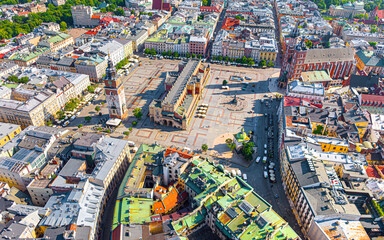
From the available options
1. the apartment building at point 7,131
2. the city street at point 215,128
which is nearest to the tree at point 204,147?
the city street at point 215,128

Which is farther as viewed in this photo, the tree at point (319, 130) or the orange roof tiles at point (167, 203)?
the tree at point (319, 130)

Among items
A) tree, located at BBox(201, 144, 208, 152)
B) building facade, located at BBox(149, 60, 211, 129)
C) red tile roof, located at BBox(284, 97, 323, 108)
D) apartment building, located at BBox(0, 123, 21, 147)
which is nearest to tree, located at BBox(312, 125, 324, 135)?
red tile roof, located at BBox(284, 97, 323, 108)

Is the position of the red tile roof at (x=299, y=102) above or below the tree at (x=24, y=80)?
above

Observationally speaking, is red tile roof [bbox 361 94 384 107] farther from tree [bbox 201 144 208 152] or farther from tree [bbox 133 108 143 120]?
tree [bbox 133 108 143 120]

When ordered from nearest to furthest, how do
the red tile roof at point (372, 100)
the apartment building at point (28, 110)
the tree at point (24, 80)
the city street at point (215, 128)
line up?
the city street at point (215, 128), the apartment building at point (28, 110), the red tile roof at point (372, 100), the tree at point (24, 80)

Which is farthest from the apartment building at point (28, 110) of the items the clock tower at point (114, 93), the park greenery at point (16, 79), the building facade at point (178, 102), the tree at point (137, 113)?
the building facade at point (178, 102)

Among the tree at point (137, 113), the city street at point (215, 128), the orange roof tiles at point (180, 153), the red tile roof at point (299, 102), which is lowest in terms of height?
the city street at point (215, 128)

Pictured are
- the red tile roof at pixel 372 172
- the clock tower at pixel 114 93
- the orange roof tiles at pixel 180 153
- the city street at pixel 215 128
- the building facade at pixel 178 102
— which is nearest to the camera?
the red tile roof at pixel 372 172

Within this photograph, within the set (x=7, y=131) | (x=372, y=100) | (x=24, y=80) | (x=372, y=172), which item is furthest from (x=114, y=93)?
(x=372, y=100)

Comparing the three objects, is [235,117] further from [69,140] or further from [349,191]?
[69,140]

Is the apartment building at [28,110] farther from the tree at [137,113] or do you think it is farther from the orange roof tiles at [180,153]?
the orange roof tiles at [180,153]
